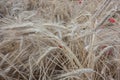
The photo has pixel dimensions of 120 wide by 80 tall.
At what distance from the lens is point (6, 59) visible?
1.12 meters

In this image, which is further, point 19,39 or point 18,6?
point 18,6

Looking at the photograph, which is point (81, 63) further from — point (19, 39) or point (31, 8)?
point (31, 8)

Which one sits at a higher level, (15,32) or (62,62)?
(15,32)

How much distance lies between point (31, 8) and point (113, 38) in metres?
0.96

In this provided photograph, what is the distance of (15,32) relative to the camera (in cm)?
127

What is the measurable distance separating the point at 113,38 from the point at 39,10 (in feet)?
2.59

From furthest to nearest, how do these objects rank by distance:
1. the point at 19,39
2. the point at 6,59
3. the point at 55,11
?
the point at 55,11, the point at 19,39, the point at 6,59

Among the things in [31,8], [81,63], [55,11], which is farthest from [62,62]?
[31,8]

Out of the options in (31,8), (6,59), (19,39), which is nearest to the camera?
(6,59)

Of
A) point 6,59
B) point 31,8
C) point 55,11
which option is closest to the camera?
point 6,59

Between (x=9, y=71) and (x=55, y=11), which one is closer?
(x=9, y=71)

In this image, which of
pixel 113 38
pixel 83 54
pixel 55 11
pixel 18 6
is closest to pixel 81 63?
pixel 83 54

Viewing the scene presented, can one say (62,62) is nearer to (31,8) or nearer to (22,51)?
(22,51)

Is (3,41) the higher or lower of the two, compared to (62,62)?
higher
